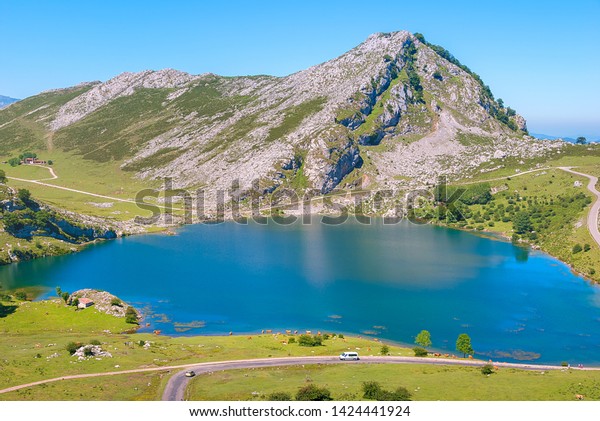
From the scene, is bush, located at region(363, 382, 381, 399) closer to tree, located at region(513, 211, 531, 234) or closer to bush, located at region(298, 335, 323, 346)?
bush, located at region(298, 335, 323, 346)

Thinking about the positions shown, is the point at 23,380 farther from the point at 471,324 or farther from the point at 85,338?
the point at 471,324

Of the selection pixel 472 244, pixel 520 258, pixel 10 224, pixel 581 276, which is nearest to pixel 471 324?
pixel 581 276

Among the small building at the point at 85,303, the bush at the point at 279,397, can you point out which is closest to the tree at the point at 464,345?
the bush at the point at 279,397

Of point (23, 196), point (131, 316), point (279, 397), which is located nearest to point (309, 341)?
point (279, 397)

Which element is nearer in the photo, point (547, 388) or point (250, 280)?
point (547, 388)

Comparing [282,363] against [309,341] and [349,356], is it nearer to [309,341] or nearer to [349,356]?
[349,356]

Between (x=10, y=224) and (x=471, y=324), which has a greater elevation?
(x=10, y=224)
